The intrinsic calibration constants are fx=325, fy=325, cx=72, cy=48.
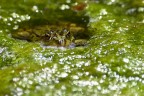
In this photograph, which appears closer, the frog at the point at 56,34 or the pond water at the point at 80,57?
the pond water at the point at 80,57

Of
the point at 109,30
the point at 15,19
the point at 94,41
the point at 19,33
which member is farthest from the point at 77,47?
the point at 15,19

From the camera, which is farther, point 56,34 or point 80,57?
point 56,34

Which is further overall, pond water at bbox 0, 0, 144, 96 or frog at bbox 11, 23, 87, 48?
frog at bbox 11, 23, 87, 48

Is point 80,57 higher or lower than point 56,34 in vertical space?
lower
